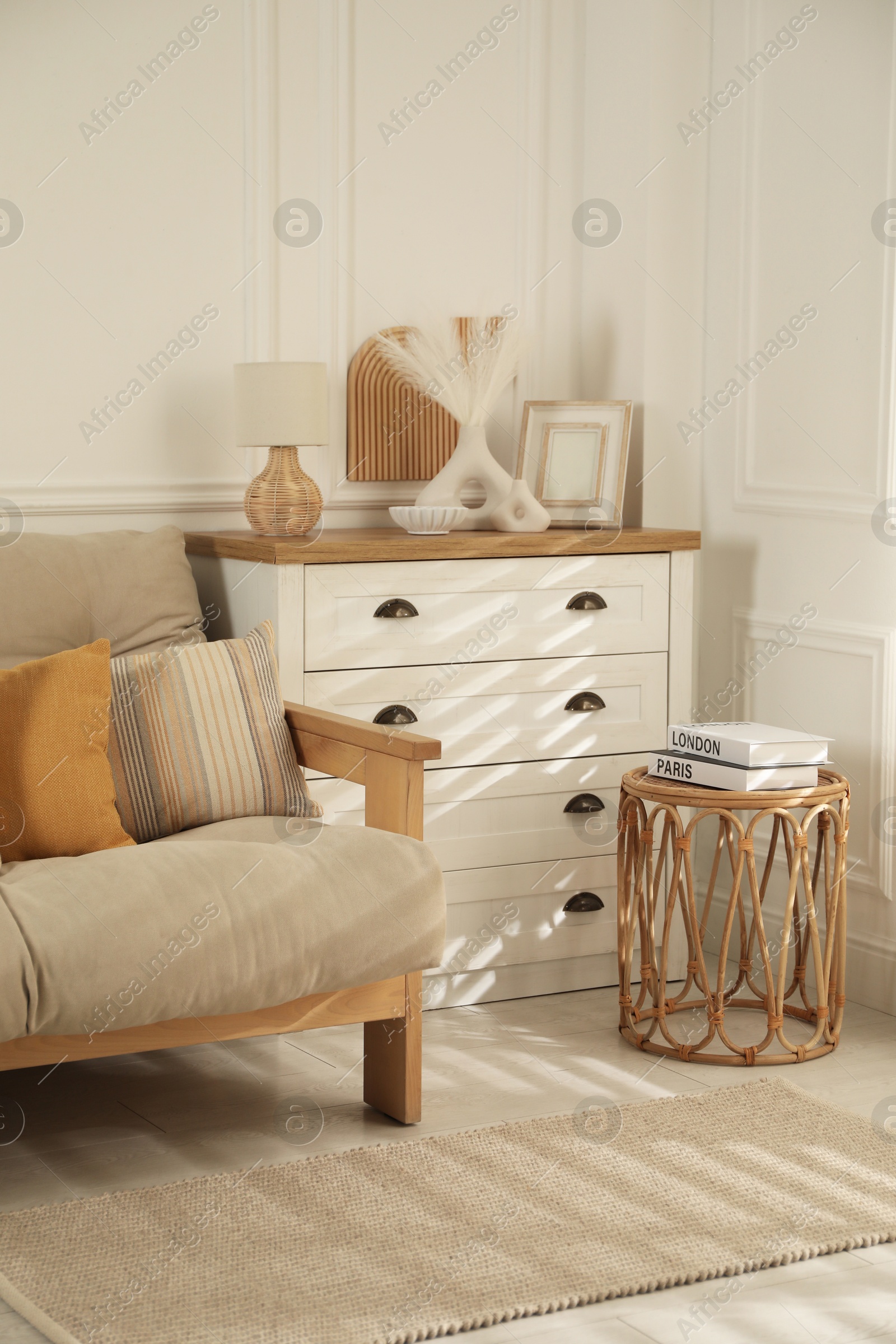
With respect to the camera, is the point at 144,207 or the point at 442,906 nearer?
the point at 442,906

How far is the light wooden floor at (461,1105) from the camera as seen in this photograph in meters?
1.81

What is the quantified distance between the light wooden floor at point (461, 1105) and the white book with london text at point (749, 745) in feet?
1.87

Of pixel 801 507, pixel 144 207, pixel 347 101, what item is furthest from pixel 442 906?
pixel 347 101

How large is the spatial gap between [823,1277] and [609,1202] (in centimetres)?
32

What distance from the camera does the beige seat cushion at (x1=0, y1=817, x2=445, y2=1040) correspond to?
2.00m

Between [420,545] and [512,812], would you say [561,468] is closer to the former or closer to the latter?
[420,545]

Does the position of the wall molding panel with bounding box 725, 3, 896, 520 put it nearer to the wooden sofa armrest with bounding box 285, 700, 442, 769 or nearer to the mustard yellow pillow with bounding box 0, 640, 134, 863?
the wooden sofa armrest with bounding box 285, 700, 442, 769

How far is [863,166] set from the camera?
9.80ft

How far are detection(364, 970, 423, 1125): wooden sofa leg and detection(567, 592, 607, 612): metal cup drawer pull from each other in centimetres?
96

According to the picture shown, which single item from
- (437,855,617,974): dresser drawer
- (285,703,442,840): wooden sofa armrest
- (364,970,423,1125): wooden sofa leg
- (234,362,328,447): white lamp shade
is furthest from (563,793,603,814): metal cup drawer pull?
(234,362,328,447): white lamp shade

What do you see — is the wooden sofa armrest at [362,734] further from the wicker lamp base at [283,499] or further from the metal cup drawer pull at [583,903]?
the metal cup drawer pull at [583,903]

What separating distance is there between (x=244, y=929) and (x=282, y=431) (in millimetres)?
1185

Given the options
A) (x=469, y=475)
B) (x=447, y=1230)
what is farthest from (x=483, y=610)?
(x=447, y=1230)

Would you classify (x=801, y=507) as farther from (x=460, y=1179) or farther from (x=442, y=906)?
(x=460, y=1179)
